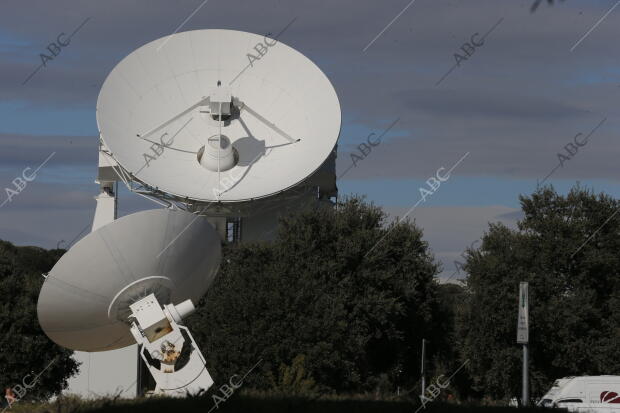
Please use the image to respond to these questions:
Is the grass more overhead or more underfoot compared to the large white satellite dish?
more underfoot

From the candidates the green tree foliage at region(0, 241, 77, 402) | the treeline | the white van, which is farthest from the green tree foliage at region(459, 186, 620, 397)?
the green tree foliage at region(0, 241, 77, 402)

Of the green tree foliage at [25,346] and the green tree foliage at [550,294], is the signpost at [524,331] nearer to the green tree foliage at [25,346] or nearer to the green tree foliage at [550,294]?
the green tree foliage at [550,294]

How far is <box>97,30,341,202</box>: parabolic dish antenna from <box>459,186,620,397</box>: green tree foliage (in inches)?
410

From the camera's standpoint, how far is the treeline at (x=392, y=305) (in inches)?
1606

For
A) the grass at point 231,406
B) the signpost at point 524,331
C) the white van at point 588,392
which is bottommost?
the grass at point 231,406

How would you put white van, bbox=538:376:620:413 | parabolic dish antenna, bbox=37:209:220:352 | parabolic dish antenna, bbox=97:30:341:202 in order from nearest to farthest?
parabolic dish antenna, bbox=37:209:220:352 < white van, bbox=538:376:620:413 < parabolic dish antenna, bbox=97:30:341:202

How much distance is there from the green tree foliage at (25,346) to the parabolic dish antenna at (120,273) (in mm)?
13624

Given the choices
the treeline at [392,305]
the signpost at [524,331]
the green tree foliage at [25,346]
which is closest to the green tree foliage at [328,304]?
the treeline at [392,305]

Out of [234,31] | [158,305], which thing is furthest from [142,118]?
[158,305]

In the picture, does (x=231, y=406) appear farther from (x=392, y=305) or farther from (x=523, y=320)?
(x=392, y=305)

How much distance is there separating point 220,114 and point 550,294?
1866 cm

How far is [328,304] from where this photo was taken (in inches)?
1720

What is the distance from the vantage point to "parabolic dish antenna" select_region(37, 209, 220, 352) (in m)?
27.9

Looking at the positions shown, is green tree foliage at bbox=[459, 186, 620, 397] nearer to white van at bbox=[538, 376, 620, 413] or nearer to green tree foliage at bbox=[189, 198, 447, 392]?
green tree foliage at bbox=[189, 198, 447, 392]
